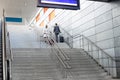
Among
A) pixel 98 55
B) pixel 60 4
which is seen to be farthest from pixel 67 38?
pixel 60 4

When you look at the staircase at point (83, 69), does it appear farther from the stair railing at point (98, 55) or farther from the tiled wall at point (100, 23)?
the tiled wall at point (100, 23)

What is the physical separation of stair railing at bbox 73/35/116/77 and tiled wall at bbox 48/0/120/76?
8.9 inches

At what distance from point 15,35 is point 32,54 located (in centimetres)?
661

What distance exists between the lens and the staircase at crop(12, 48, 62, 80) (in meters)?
9.12

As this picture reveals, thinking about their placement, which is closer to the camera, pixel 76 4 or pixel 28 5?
pixel 76 4

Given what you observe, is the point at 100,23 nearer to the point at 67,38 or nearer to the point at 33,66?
the point at 33,66

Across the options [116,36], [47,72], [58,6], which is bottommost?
[47,72]

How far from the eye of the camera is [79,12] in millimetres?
15086

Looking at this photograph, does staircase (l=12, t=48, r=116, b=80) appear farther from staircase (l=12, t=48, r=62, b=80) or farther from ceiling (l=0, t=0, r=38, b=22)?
ceiling (l=0, t=0, r=38, b=22)

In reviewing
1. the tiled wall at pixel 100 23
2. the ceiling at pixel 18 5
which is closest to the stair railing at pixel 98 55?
the tiled wall at pixel 100 23

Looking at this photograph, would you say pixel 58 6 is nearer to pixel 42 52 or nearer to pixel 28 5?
pixel 42 52

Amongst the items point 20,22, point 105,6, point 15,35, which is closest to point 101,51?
point 105,6

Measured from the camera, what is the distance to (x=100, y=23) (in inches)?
478

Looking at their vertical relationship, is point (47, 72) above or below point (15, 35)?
below
